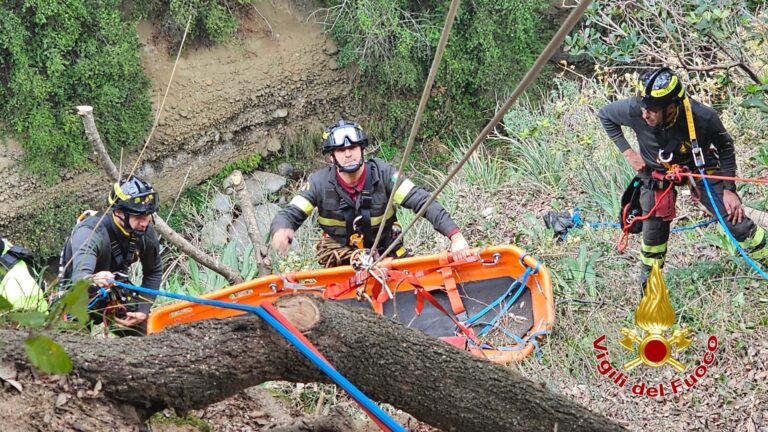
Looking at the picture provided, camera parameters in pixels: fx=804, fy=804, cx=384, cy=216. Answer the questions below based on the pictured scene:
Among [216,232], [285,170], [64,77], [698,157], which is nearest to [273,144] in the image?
[285,170]

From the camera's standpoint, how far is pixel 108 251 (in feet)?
15.8

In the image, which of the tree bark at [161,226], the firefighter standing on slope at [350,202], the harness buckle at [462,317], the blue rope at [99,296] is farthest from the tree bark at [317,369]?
the harness buckle at [462,317]

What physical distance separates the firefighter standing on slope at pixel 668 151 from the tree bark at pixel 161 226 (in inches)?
108

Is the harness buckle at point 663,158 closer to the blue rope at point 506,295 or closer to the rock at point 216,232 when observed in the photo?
the blue rope at point 506,295

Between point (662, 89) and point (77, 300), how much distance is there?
3790 millimetres

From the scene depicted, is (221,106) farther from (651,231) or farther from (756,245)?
(756,245)

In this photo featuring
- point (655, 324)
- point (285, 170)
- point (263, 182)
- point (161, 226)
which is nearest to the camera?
point (655, 324)

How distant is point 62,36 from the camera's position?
10.9 metres

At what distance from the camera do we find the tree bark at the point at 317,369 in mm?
2422

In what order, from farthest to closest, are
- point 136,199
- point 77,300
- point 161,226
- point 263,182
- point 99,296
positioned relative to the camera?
point 263,182
point 161,226
point 136,199
point 99,296
point 77,300

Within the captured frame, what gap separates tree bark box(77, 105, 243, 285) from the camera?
4.18m

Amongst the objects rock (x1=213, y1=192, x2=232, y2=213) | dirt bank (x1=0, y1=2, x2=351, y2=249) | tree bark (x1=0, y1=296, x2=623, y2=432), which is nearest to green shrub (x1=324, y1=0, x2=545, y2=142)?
dirt bank (x1=0, y1=2, x2=351, y2=249)

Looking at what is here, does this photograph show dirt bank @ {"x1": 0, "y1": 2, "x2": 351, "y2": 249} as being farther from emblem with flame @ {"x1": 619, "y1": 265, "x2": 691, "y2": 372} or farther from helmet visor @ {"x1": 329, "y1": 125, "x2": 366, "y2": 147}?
emblem with flame @ {"x1": 619, "y1": 265, "x2": 691, "y2": 372}

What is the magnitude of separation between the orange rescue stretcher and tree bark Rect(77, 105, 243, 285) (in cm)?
16
